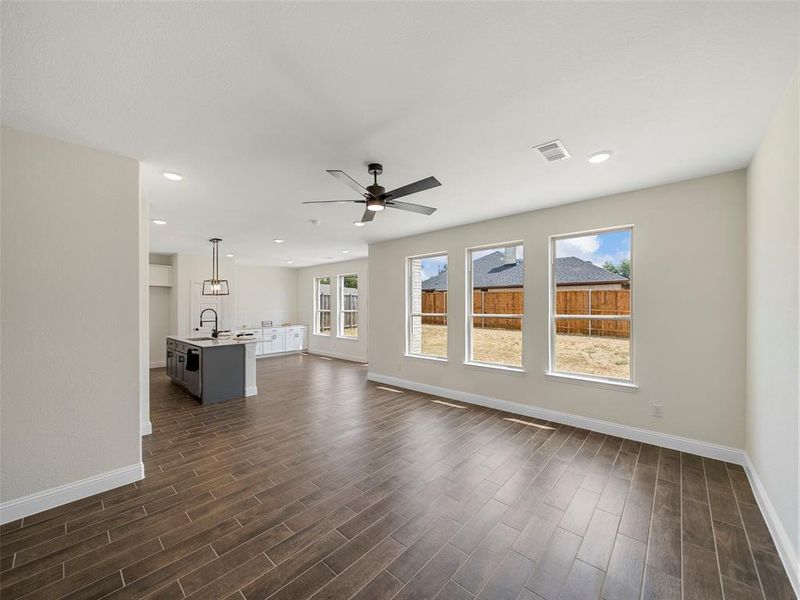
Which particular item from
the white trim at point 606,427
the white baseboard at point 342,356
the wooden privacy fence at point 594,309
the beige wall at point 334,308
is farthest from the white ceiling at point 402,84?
the white baseboard at point 342,356

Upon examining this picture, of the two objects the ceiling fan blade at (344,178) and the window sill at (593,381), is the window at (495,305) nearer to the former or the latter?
the window sill at (593,381)

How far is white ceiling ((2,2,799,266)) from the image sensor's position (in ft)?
4.72

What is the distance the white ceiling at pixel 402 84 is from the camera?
4.72 feet

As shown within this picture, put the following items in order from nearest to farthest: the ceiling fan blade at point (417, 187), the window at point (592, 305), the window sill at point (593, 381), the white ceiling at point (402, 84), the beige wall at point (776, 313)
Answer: the white ceiling at point (402, 84) < the beige wall at point (776, 313) < the ceiling fan blade at point (417, 187) < the window sill at point (593, 381) < the window at point (592, 305)

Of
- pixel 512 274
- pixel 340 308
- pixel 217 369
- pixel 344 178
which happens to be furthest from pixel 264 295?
pixel 344 178

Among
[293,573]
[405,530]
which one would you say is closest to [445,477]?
[405,530]

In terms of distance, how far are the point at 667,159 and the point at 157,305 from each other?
9.97 metres

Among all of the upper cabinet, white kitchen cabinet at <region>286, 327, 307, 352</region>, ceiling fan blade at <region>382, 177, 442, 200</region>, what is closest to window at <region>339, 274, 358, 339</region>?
white kitchen cabinet at <region>286, 327, 307, 352</region>

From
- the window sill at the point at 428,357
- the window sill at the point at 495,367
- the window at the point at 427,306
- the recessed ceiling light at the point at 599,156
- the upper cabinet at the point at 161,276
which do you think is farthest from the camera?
the upper cabinet at the point at 161,276

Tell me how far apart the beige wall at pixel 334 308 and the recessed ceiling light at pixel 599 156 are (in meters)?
5.74

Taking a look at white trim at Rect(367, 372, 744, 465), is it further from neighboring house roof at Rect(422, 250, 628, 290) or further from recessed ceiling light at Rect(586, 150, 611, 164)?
recessed ceiling light at Rect(586, 150, 611, 164)

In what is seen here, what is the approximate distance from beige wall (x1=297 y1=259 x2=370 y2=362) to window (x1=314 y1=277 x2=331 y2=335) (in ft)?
0.48

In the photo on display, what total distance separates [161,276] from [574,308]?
8.92 metres

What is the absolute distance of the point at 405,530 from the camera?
7.14 feet
